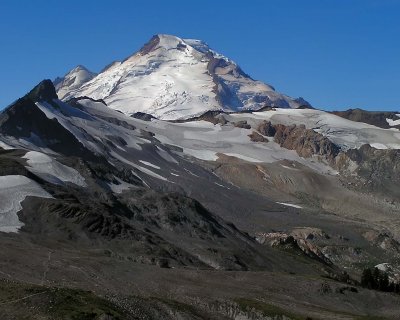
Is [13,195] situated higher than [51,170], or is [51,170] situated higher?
[51,170]

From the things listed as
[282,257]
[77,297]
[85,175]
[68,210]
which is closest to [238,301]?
[77,297]

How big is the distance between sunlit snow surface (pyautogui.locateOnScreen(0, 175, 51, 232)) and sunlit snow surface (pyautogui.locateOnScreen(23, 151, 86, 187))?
18.0 meters

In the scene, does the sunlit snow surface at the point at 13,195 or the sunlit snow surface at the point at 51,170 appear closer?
the sunlit snow surface at the point at 13,195

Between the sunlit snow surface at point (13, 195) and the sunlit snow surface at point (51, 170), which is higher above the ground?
the sunlit snow surface at point (51, 170)

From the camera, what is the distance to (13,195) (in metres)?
148

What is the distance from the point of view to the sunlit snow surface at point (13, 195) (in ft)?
444

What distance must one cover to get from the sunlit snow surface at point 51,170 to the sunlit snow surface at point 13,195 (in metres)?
18.0

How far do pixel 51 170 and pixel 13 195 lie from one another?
37.0 m

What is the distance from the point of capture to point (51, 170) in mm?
184625

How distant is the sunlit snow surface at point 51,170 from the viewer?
178400mm

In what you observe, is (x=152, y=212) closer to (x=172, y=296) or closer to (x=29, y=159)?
(x=29, y=159)

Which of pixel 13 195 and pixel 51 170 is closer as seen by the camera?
pixel 13 195

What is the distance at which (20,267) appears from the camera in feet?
313

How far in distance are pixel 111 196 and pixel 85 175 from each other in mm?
18348
